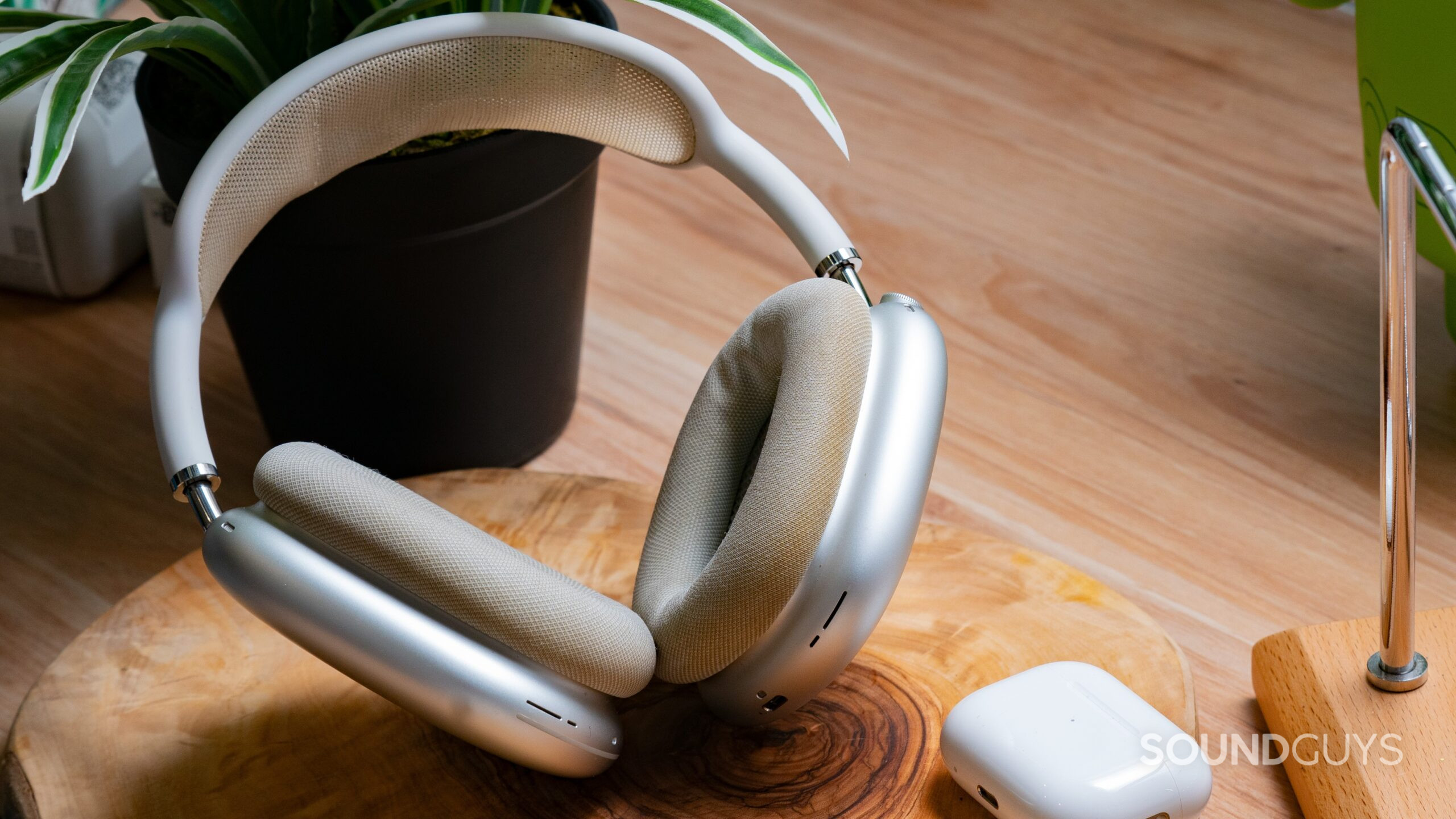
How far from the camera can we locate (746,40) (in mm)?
594

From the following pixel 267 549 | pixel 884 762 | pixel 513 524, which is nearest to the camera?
pixel 267 549

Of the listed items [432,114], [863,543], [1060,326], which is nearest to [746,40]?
[432,114]

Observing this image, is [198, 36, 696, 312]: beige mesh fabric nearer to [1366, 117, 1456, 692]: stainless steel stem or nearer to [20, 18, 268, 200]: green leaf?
[20, 18, 268, 200]: green leaf

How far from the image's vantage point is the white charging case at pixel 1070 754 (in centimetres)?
50

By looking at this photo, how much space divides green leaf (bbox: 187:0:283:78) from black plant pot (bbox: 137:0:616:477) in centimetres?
5

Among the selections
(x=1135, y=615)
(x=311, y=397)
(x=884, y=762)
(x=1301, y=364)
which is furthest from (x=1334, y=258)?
(x=311, y=397)

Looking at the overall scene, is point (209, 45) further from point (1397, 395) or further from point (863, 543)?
point (1397, 395)

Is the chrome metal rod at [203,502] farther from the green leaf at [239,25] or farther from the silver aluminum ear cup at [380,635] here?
the green leaf at [239,25]

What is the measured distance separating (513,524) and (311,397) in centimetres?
14

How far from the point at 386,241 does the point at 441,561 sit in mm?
242

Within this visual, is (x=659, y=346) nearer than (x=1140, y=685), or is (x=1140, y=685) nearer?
(x=1140, y=685)

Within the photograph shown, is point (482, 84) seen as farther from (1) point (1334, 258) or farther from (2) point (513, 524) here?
(1) point (1334, 258)

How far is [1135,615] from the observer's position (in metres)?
0.62

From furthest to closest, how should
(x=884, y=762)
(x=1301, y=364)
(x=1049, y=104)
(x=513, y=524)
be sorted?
(x=1049, y=104)
(x=1301, y=364)
(x=513, y=524)
(x=884, y=762)
